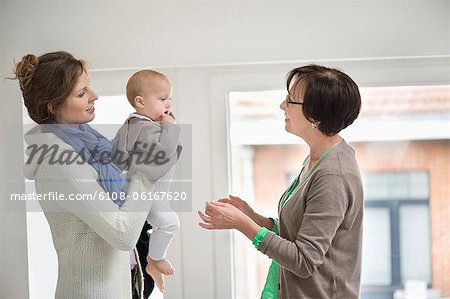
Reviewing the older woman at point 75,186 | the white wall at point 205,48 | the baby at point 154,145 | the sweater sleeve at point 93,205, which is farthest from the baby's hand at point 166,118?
the white wall at point 205,48

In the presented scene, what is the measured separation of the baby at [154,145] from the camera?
201cm

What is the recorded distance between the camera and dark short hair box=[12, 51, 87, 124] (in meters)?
1.90

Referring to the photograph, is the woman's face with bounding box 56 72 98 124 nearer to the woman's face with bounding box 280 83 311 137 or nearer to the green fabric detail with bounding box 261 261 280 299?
Answer: the woman's face with bounding box 280 83 311 137

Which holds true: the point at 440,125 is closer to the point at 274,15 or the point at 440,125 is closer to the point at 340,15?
the point at 340,15

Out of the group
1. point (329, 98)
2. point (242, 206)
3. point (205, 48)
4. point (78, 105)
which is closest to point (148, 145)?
point (78, 105)

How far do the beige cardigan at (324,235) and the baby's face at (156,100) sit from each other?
21.8 inches

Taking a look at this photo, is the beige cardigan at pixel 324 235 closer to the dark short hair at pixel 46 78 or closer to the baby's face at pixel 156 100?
the baby's face at pixel 156 100

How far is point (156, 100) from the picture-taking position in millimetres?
2229

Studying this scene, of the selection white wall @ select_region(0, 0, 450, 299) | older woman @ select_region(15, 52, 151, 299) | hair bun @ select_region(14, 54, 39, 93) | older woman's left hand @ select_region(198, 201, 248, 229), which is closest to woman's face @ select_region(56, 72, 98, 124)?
older woman @ select_region(15, 52, 151, 299)

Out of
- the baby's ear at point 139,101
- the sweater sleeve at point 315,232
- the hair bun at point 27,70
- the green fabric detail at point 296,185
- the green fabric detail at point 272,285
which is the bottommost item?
the green fabric detail at point 272,285

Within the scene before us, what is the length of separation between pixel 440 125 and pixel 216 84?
1022mm

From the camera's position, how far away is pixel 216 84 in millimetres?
2965

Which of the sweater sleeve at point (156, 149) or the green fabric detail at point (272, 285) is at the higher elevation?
the sweater sleeve at point (156, 149)

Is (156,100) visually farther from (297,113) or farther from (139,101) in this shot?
(297,113)
